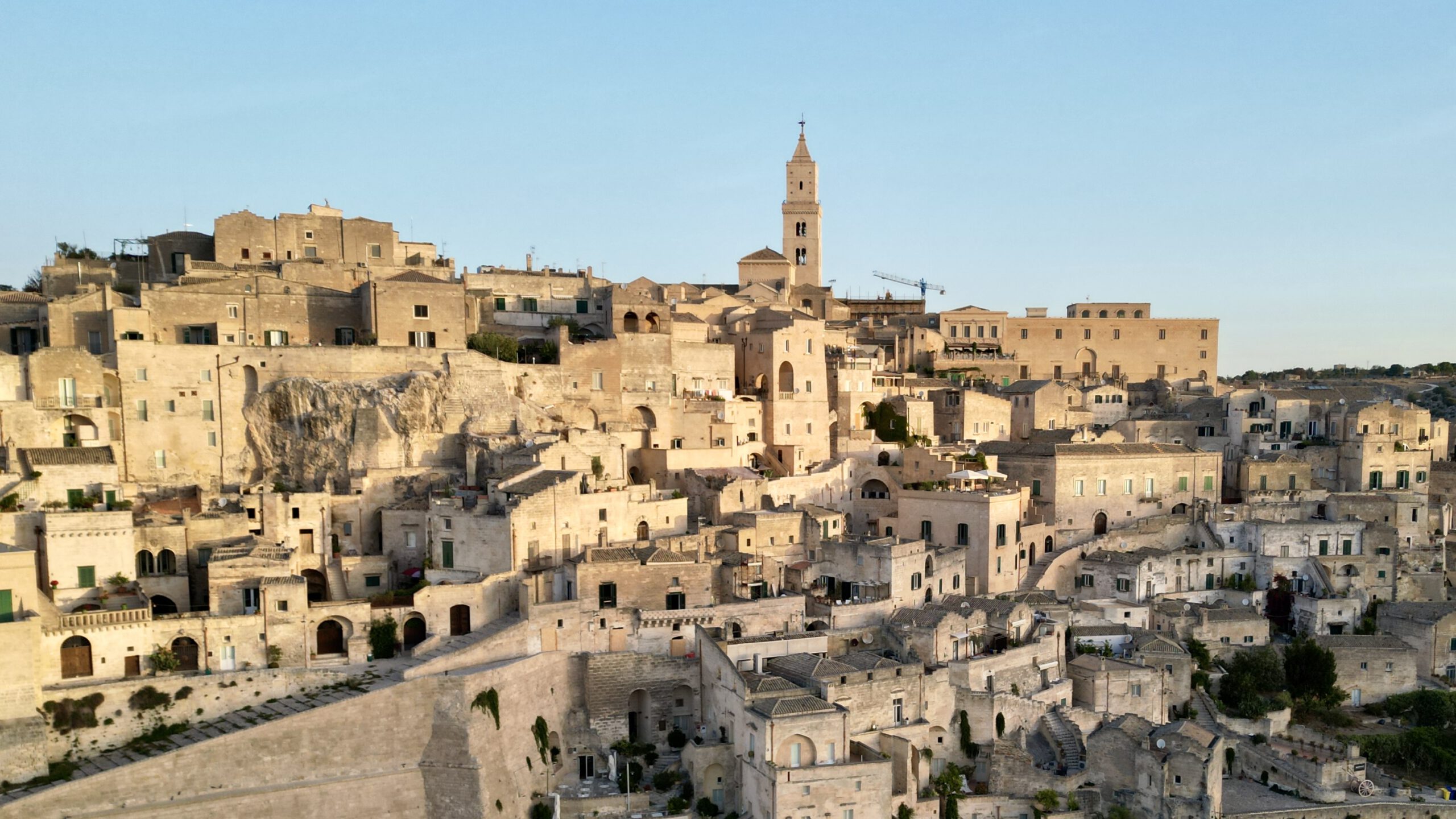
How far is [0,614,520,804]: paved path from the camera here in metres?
25.7

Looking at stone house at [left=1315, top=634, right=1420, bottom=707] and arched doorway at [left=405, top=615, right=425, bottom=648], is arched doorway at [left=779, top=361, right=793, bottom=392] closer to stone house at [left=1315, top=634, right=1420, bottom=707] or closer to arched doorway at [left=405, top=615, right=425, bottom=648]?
arched doorway at [left=405, top=615, right=425, bottom=648]

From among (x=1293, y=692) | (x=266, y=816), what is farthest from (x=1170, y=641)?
(x=266, y=816)

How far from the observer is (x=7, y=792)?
80.7ft

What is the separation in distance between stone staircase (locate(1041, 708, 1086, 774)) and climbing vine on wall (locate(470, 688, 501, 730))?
52.0ft

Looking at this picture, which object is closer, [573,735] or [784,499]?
[573,735]

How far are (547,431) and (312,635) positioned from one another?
12.4 meters

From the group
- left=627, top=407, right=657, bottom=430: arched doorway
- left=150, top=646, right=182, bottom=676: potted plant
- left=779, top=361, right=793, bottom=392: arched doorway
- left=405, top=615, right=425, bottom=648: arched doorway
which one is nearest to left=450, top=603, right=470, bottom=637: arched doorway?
left=405, top=615, right=425, bottom=648: arched doorway

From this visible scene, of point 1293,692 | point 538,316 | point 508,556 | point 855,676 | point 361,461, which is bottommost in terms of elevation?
point 1293,692

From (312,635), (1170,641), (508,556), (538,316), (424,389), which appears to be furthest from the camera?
(538,316)

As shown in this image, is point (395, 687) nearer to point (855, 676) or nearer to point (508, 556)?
point (508, 556)

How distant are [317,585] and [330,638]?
3.48 meters

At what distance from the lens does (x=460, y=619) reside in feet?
104

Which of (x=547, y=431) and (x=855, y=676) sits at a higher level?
(x=547, y=431)

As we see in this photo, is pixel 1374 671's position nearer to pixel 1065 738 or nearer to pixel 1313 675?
pixel 1313 675
